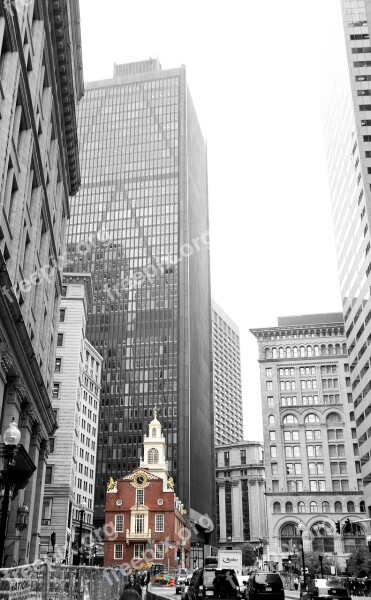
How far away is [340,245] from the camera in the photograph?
330 ft

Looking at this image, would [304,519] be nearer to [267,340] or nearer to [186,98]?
[267,340]

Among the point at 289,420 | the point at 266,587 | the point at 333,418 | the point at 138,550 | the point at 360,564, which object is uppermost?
the point at 333,418

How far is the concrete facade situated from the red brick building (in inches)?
209

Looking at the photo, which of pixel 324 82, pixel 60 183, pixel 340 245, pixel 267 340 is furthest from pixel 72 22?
pixel 267 340

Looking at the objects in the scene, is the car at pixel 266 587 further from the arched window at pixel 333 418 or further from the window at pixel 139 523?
the arched window at pixel 333 418

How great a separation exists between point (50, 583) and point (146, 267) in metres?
137

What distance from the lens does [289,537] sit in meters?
108

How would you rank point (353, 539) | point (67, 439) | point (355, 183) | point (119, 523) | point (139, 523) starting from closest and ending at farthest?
point (67, 439)
point (355, 183)
point (139, 523)
point (119, 523)
point (353, 539)

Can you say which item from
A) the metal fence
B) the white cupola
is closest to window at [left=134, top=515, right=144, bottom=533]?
the white cupola

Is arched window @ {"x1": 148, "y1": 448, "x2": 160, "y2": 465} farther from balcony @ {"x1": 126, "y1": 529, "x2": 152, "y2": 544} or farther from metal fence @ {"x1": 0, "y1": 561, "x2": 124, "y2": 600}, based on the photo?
metal fence @ {"x1": 0, "y1": 561, "x2": 124, "y2": 600}

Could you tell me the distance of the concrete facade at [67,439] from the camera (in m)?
78.6

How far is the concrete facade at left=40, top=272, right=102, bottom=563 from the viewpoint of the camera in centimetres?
7862

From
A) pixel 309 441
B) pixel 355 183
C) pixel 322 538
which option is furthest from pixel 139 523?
pixel 355 183

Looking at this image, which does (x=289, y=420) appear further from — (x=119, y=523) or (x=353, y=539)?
(x=119, y=523)
